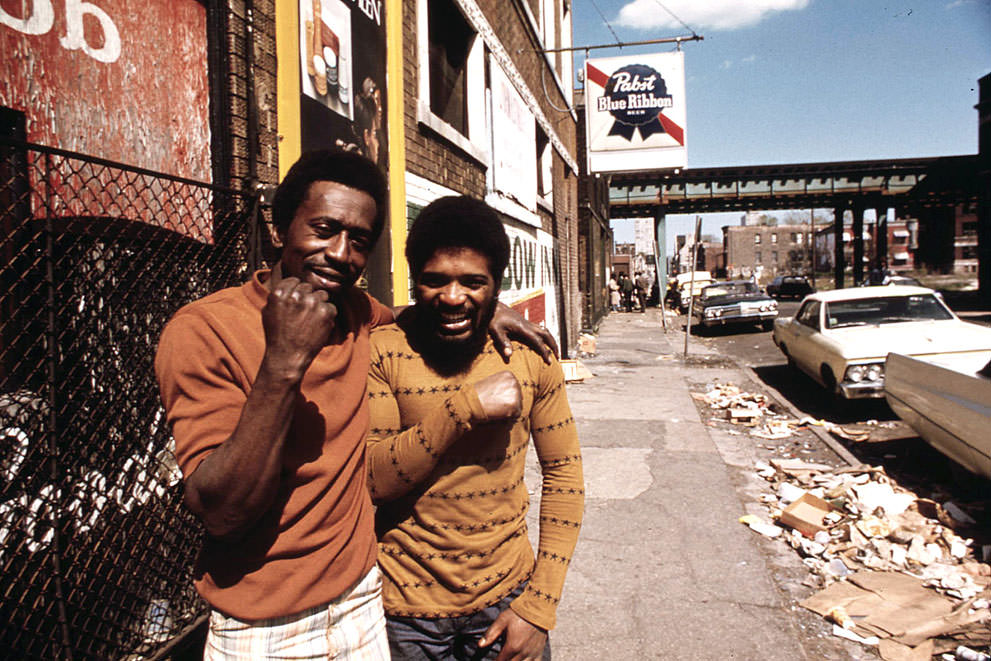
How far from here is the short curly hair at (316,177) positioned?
1.51 meters

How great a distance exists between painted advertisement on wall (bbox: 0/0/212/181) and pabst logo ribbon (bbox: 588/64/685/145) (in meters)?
9.45

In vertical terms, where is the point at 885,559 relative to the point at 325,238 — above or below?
below

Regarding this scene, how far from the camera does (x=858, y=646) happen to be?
3355 mm

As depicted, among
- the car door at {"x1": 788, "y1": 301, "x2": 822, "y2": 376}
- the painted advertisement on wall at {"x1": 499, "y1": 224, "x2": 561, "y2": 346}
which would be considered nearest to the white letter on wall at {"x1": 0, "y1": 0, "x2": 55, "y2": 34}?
the painted advertisement on wall at {"x1": 499, "y1": 224, "x2": 561, "y2": 346}

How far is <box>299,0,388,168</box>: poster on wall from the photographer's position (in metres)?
3.55

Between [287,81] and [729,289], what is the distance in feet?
73.8

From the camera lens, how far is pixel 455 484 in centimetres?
167

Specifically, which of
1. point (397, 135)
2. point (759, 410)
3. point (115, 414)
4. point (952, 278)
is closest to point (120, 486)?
point (115, 414)

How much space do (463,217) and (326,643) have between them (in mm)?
1098

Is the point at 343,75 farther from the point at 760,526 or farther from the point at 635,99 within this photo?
the point at 635,99

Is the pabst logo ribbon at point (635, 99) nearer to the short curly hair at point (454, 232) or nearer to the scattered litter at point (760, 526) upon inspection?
the scattered litter at point (760, 526)

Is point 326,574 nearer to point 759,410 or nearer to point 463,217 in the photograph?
point 463,217

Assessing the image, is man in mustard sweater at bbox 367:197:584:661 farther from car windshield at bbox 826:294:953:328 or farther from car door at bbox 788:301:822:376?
car windshield at bbox 826:294:953:328

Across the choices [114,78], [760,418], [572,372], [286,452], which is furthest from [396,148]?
[572,372]
